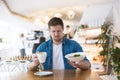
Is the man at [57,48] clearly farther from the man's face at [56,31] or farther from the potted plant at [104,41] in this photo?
the potted plant at [104,41]

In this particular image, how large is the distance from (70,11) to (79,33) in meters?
2.55

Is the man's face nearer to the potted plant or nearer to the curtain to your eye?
the curtain

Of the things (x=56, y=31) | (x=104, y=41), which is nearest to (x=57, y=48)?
(x=56, y=31)

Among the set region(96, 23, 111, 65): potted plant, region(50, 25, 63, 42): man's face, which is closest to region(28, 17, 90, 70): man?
region(50, 25, 63, 42): man's face

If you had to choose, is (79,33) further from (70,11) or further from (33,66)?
(33,66)

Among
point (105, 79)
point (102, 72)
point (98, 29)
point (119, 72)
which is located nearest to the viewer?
point (119, 72)

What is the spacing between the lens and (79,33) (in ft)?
19.9

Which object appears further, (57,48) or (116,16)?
(116,16)

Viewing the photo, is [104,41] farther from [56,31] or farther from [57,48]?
[56,31]

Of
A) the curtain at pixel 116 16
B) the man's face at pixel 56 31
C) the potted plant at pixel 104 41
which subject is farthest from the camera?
the potted plant at pixel 104 41

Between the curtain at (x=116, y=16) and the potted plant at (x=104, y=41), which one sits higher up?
the curtain at (x=116, y=16)

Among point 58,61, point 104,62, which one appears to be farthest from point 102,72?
point 58,61

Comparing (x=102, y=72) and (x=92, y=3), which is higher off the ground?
(x=92, y=3)

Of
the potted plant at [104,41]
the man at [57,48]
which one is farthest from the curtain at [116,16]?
the man at [57,48]
